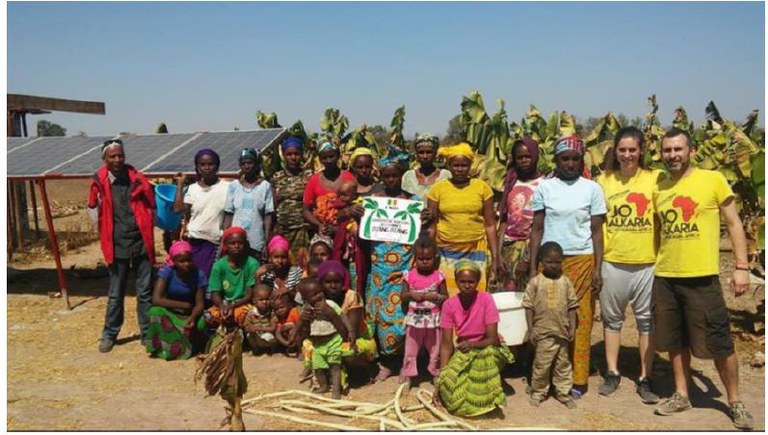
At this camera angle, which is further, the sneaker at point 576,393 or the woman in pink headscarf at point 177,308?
the woman in pink headscarf at point 177,308

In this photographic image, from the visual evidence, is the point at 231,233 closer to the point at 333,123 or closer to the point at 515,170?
the point at 515,170

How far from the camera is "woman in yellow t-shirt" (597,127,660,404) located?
4680 mm

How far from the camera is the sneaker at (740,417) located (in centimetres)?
432

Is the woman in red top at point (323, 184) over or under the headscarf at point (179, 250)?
over

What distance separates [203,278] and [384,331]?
1.94 meters

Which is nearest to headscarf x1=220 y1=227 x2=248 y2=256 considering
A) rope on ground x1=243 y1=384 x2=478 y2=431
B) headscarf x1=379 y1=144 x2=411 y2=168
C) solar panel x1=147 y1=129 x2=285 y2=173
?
headscarf x1=379 y1=144 x2=411 y2=168

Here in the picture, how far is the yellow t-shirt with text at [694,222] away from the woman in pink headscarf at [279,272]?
3.09 meters

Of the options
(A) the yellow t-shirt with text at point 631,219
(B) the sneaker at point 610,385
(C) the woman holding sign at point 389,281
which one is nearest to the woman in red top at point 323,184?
(C) the woman holding sign at point 389,281

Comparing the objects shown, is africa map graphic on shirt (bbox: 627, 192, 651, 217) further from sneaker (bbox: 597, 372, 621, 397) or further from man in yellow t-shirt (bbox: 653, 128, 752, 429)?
sneaker (bbox: 597, 372, 621, 397)

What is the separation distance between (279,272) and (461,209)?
1835mm

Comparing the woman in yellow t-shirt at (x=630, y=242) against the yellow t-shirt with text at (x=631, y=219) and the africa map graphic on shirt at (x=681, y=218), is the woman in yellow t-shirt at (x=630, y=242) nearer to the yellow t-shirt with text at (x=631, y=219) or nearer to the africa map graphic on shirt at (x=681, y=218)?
the yellow t-shirt with text at (x=631, y=219)

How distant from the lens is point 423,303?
501cm

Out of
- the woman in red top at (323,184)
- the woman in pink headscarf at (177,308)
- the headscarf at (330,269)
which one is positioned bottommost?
the woman in pink headscarf at (177,308)

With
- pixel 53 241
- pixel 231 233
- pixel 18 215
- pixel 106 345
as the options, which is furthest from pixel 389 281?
pixel 18 215
